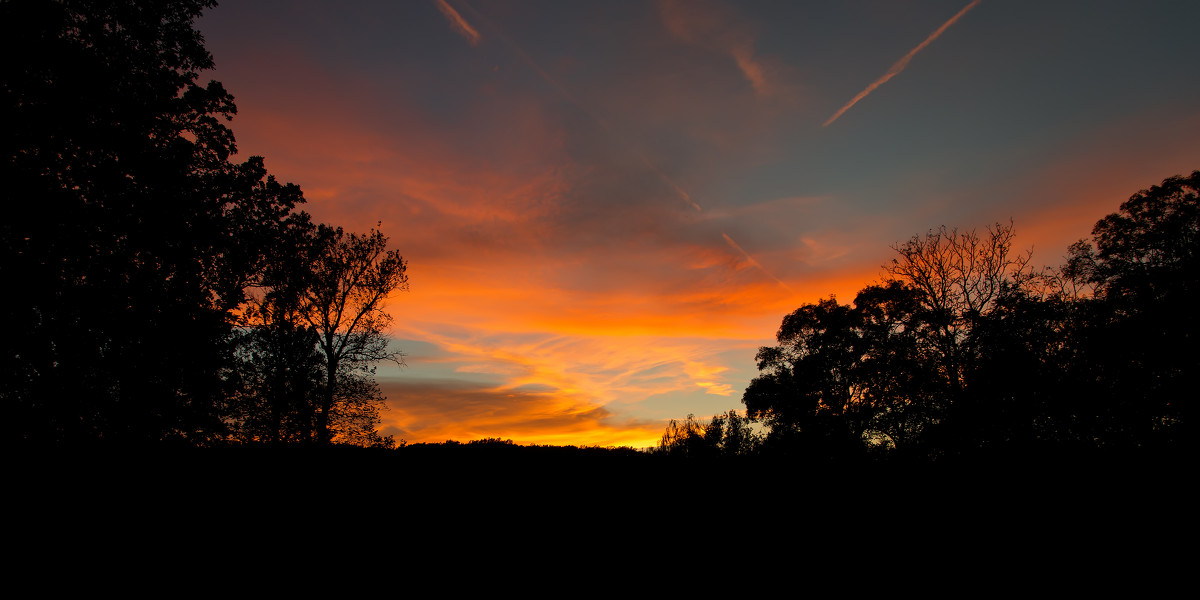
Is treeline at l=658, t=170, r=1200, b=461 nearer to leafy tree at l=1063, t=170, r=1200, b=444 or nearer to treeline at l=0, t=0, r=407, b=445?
leafy tree at l=1063, t=170, r=1200, b=444

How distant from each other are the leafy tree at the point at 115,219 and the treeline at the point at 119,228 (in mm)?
43

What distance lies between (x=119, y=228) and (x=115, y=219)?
1.03 feet

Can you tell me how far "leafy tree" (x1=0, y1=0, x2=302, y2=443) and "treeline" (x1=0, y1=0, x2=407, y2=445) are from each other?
0.14 feet

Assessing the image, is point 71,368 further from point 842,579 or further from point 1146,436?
point 1146,436

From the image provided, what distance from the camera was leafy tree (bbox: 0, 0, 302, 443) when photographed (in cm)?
1276

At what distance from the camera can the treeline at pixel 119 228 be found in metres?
12.8

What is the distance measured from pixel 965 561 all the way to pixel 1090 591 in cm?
131

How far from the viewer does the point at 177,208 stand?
1547 centimetres

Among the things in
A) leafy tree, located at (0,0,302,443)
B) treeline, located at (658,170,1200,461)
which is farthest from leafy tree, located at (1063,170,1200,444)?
leafy tree, located at (0,0,302,443)

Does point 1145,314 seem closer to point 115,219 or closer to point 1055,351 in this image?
point 1055,351

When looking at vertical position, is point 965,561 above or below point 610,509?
below

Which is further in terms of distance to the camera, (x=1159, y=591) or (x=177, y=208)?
(x=177, y=208)

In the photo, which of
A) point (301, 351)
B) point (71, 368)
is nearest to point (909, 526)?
point (71, 368)

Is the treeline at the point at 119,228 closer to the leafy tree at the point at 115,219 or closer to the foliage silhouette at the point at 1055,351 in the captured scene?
the leafy tree at the point at 115,219
